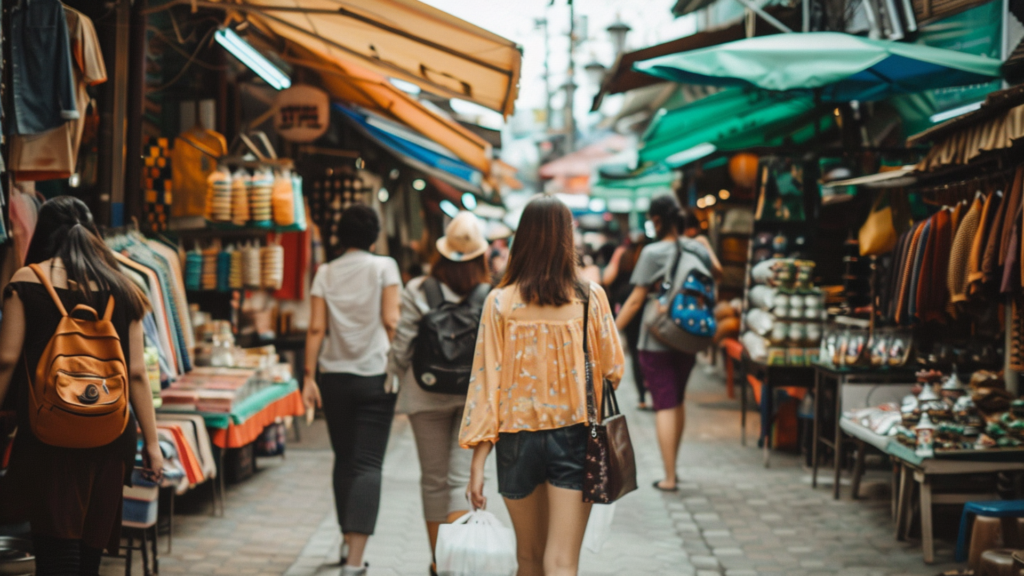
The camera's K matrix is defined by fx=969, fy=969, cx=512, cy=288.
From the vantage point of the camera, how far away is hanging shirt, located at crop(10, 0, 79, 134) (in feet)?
16.7

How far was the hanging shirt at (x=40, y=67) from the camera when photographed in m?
5.09

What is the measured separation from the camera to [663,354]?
7914 mm

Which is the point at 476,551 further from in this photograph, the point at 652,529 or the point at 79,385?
the point at 652,529

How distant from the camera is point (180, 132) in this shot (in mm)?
8969

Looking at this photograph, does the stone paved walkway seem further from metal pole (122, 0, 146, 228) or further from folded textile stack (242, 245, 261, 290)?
metal pole (122, 0, 146, 228)

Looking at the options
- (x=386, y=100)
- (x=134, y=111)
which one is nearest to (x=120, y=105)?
(x=134, y=111)

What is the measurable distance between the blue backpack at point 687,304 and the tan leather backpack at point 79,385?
15.2 ft

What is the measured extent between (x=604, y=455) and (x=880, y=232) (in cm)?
523

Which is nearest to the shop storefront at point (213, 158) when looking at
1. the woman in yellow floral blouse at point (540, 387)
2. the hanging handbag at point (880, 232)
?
the woman in yellow floral blouse at point (540, 387)

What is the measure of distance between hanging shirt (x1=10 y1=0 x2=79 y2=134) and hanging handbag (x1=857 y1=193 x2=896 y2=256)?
20.7 ft

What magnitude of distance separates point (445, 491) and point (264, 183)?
142 inches

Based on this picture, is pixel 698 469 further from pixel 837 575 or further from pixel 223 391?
pixel 223 391

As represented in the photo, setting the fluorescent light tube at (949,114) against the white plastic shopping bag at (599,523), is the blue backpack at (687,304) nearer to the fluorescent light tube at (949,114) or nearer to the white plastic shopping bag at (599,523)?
the fluorescent light tube at (949,114)

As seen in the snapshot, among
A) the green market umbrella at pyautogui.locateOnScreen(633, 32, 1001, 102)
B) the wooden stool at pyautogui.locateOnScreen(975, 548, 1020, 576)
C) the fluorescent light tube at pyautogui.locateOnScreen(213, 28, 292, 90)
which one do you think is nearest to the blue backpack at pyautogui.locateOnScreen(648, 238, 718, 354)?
the green market umbrella at pyautogui.locateOnScreen(633, 32, 1001, 102)
